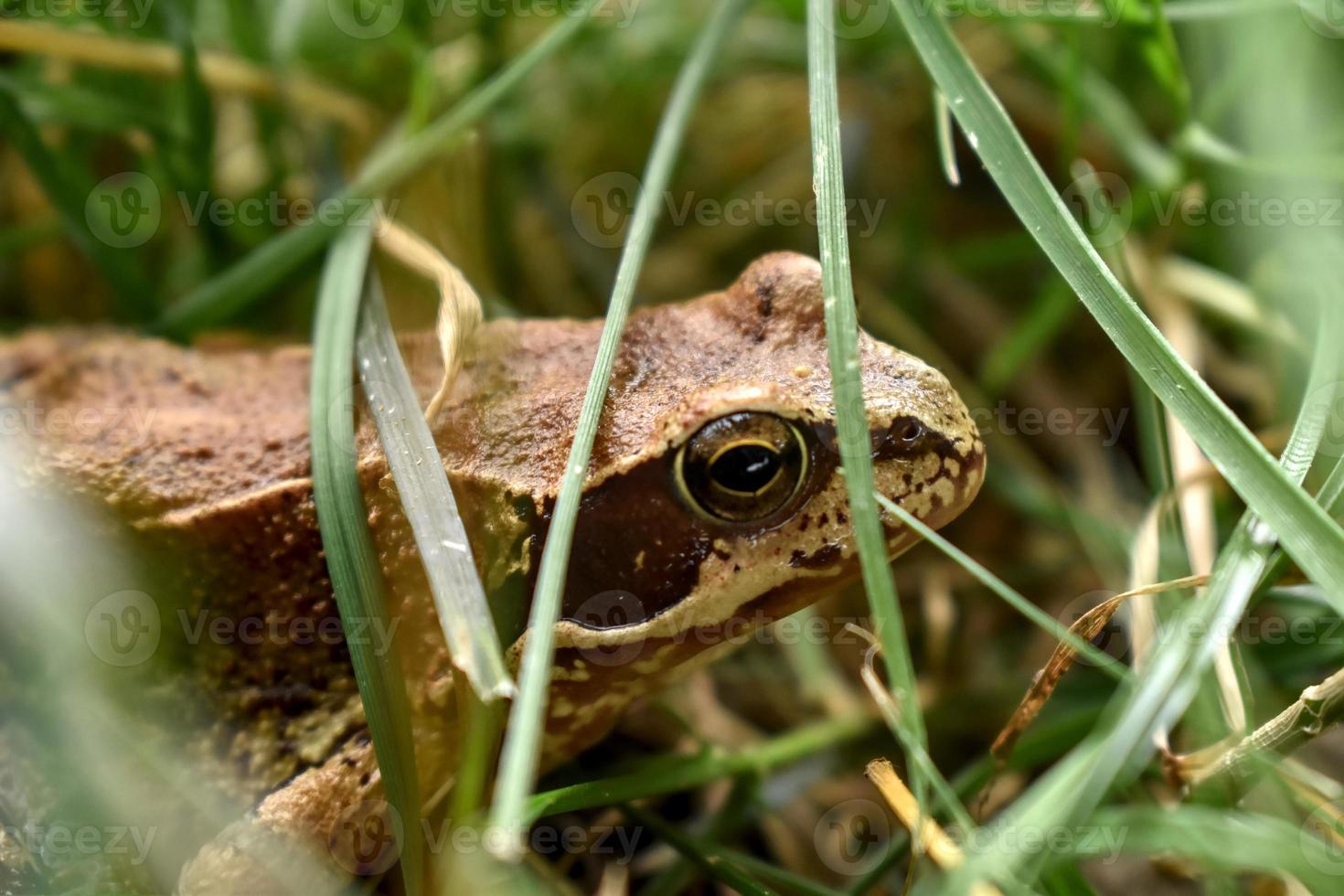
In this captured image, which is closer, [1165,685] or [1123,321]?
[1165,685]

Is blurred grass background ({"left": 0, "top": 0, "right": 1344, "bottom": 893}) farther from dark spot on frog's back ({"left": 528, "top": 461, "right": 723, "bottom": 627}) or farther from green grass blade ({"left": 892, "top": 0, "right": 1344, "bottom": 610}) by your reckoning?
dark spot on frog's back ({"left": 528, "top": 461, "right": 723, "bottom": 627})

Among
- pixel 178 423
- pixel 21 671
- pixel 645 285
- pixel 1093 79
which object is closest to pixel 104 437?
pixel 178 423

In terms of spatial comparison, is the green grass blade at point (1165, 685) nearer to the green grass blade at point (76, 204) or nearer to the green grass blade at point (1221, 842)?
the green grass blade at point (1221, 842)

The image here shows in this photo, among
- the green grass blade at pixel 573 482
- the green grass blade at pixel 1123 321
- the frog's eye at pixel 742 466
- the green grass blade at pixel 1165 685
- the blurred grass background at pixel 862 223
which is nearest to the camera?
the green grass blade at pixel 573 482

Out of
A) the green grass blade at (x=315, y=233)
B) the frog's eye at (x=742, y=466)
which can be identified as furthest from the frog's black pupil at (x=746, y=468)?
the green grass blade at (x=315, y=233)

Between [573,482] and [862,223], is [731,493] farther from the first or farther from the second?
[862,223]

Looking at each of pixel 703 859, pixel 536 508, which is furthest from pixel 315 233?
pixel 703 859

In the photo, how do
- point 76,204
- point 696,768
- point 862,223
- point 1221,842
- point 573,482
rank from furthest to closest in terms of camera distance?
point 862,223, point 76,204, point 696,768, point 573,482, point 1221,842

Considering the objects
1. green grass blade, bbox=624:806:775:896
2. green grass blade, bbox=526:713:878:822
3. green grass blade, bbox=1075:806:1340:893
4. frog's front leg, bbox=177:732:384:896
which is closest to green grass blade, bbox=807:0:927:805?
green grass blade, bbox=1075:806:1340:893

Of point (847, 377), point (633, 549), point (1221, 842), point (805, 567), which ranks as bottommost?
point (1221, 842)
